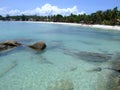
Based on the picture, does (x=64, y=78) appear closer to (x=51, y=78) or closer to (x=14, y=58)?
(x=51, y=78)

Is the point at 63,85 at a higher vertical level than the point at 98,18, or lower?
lower

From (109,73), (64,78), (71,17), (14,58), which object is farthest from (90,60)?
(71,17)

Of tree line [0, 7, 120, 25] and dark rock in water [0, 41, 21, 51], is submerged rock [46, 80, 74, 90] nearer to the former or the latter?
dark rock in water [0, 41, 21, 51]

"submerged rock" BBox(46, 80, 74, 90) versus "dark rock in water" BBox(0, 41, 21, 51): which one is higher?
"dark rock in water" BBox(0, 41, 21, 51)

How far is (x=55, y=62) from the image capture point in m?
14.5

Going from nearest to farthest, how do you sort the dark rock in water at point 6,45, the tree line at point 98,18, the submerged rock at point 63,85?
the submerged rock at point 63,85 → the dark rock in water at point 6,45 → the tree line at point 98,18

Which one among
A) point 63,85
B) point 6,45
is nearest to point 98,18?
point 6,45

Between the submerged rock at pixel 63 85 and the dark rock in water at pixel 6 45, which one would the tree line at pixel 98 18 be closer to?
the dark rock in water at pixel 6 45

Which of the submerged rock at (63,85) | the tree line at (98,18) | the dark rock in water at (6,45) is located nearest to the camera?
the submerged rock at (63,85)

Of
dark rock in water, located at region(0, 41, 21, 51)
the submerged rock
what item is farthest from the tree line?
the submerged rock

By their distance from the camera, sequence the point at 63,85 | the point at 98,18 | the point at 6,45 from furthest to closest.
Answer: the point at 98,18 → the point at 6,45 → the point at 63,85

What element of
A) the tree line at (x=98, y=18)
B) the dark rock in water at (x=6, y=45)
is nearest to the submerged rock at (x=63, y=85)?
the dark rock in water at (x=6, y=45)

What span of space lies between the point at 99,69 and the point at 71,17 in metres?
96.8

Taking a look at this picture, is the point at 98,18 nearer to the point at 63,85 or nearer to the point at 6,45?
the point at 6,45
